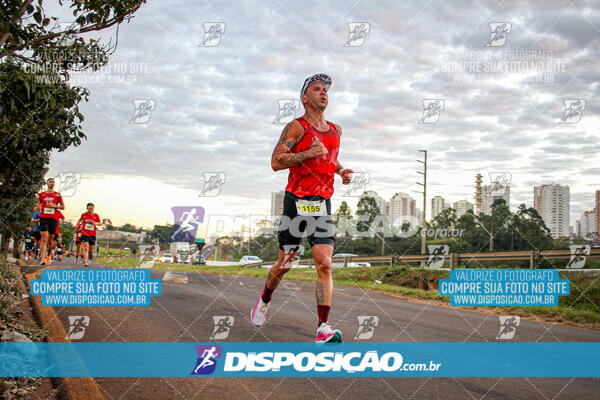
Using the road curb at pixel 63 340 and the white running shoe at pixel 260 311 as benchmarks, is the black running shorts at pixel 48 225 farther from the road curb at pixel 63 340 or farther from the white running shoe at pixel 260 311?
the white running shoe at pixel 260 311

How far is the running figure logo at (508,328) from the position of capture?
22.7ft

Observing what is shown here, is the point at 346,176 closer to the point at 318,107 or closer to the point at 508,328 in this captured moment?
the point at 318,107

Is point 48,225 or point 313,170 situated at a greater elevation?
point 313,170

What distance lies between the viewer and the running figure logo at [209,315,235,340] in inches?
210

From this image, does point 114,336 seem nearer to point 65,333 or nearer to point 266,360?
point 65,333

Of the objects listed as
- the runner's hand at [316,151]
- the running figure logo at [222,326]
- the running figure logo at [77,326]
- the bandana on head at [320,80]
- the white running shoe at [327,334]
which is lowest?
the running figure logo at [222,326]

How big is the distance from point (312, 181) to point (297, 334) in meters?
3.07

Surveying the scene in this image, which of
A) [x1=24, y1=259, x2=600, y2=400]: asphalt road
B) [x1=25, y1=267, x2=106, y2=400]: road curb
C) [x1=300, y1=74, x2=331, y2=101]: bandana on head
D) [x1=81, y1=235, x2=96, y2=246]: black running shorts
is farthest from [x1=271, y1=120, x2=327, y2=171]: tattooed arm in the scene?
[x1=81, y1=235, x2=96, y2=246]: black running shorts

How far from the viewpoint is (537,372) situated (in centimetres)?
469

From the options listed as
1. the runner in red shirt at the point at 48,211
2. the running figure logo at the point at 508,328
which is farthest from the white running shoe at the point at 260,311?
the runner in red shirt at the point at 48,211

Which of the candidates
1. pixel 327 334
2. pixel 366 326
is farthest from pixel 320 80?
pixel 366 326

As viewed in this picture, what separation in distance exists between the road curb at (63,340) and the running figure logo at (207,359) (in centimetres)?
81

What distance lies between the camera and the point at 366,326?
6688 mm

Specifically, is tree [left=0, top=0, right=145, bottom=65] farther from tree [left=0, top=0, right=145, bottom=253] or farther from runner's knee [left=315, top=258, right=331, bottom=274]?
runner's knee [left=315, top=258, right=331, bottom=274]
